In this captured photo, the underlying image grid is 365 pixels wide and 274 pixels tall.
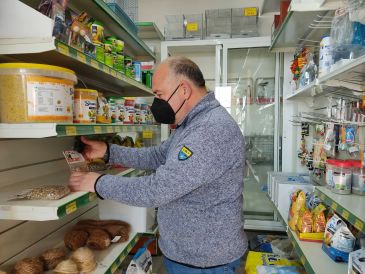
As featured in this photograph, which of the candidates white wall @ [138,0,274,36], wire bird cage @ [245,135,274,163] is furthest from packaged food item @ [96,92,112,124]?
white wall @ [138,0,274,36]

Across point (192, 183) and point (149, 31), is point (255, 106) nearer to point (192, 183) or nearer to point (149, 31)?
point (149, 31)

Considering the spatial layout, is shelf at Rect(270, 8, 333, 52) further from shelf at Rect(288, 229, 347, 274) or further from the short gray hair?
shelf at Rect(288, 229, 347, 274)

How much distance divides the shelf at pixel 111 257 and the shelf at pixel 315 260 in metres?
1.12

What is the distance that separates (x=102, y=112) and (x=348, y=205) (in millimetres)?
1395

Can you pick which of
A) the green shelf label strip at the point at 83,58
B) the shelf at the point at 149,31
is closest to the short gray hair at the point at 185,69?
the green shelf label strip at the point at 83,58

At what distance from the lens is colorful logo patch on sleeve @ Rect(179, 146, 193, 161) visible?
1.23 m

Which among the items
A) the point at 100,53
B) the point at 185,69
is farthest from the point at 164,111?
the point at 100,53

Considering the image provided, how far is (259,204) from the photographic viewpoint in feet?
14.4

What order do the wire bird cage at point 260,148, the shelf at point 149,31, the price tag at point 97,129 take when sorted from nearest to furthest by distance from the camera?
the price tag at point 97,129
the shelf at point 149,31
the wire bird cage at point 260,148

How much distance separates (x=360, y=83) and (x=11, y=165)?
2112 mm

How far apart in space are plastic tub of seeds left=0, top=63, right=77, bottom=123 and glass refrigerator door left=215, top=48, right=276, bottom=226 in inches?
130

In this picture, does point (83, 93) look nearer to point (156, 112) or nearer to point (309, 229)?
point (156, 112)

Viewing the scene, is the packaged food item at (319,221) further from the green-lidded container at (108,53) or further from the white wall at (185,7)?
the white wall at (185,7)

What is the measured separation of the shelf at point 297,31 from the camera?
2170 mm
